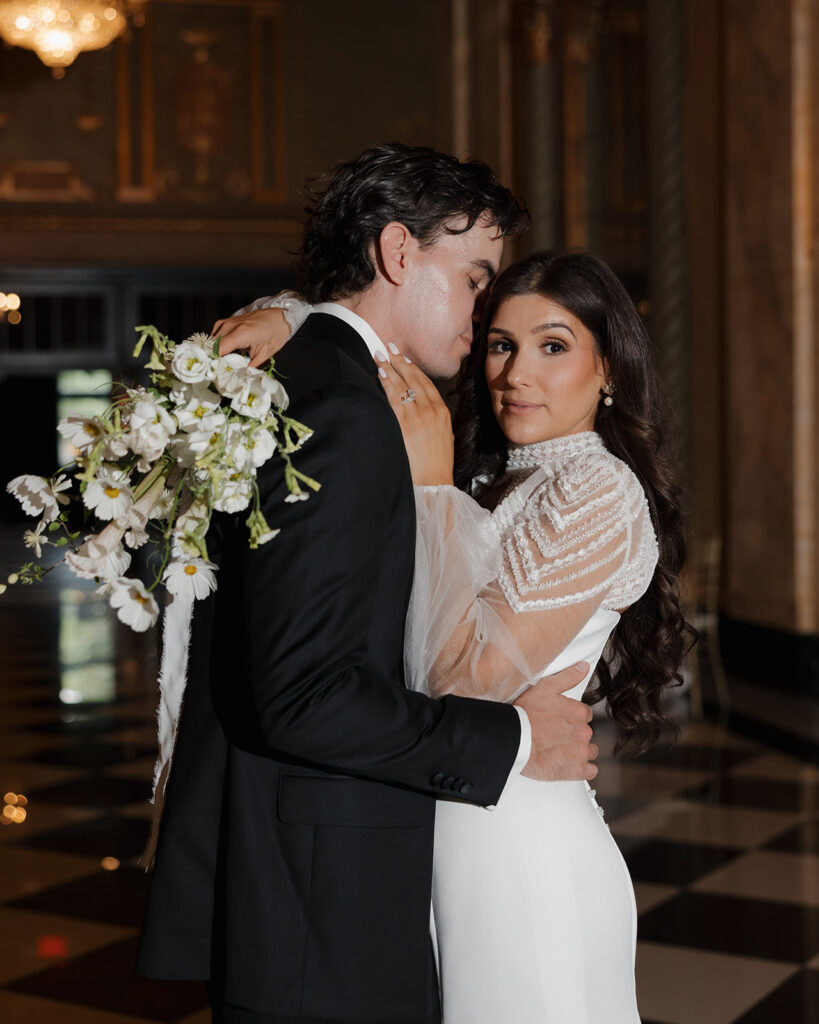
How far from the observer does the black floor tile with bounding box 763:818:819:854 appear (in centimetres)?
511

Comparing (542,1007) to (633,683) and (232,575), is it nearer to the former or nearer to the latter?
(633,683)

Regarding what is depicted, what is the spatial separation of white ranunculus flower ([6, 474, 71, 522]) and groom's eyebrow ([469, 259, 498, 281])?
2.32ft

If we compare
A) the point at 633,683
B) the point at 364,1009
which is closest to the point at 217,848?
the point at 364,1009

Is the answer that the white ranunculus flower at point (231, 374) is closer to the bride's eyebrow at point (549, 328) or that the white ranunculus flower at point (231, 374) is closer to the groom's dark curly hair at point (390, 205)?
the groom's dark curly hair at point (390, 205)

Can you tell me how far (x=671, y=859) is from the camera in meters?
5.00

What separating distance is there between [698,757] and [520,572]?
4876 millimetres

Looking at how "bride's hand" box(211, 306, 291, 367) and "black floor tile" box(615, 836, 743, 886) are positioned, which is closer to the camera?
"bride's hand" box(211, 306, 291, 367)

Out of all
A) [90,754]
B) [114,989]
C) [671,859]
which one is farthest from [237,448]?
[90,754]

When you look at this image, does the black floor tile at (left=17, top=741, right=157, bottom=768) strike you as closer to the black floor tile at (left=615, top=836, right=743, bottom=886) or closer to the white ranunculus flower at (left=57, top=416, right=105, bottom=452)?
the black floor tile at (left=615, top=836, right=743, bottom=886)

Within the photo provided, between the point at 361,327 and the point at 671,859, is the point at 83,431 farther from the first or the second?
the point at 671,859

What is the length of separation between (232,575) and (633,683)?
37.8 inches

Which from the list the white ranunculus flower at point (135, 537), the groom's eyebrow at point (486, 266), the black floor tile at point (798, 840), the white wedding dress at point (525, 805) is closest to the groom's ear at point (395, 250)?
the groom's eyebrow at point (486, 266)

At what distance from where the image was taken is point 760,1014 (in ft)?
11.8

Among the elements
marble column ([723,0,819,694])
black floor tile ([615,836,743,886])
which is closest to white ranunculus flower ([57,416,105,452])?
black floor tile ([615,836,743,886])
